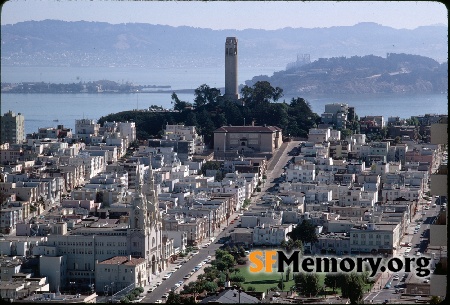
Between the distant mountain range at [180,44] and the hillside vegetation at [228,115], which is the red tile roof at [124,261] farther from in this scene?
the distant mountain range at [180,44]

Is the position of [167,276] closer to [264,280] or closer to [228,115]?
[264,280]

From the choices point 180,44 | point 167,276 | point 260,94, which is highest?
point 180,44

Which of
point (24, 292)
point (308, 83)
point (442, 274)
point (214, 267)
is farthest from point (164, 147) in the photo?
point (308, 83)

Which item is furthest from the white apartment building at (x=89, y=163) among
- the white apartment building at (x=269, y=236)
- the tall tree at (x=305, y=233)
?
the tall tree at (x=305, y=233)

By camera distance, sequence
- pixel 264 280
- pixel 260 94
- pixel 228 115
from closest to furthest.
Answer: pixel 264 280 < pixel 228 115 < pixel 260 94

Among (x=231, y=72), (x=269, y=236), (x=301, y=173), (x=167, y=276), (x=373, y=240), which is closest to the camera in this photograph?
(x=167, y=276)

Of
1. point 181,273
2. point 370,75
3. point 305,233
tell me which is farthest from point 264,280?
point 370,75

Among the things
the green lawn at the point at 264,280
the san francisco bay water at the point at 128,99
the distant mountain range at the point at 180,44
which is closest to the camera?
the green lawn at the point at 264,280

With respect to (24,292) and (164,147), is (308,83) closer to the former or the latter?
(164,147)
